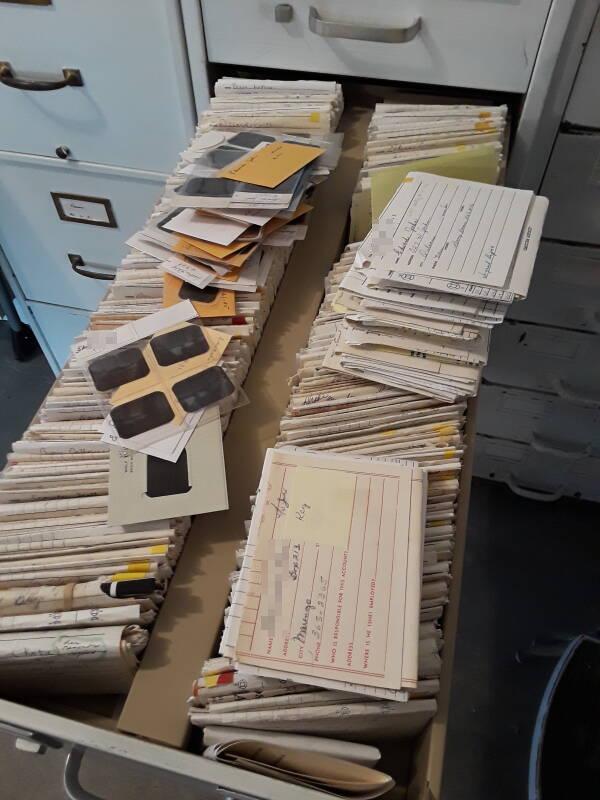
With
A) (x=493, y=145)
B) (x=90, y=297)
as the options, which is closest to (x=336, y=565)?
(x=493, y=145)

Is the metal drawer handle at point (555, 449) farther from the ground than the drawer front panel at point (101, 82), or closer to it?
closer to it

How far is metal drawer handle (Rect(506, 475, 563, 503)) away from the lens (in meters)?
1.54

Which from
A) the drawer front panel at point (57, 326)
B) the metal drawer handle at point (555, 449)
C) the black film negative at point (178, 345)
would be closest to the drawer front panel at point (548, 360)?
the metal drawer handle at point (555, 449)

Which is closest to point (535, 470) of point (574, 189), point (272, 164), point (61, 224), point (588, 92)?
→ point (574, 189)

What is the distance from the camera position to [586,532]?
1522mm

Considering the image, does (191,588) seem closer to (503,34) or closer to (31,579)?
(31,579)

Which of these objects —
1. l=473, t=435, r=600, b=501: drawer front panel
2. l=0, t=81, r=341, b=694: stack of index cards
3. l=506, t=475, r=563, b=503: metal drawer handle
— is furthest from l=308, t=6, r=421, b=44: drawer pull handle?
l=506, t=475, r=563, b=503: metal drawer handle

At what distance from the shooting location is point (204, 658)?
1.77 ft

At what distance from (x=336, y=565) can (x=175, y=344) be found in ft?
1.08

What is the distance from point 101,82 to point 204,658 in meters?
0.95

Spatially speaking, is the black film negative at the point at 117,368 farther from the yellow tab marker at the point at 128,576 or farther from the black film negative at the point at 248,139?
the black film negative at the point at 248,139

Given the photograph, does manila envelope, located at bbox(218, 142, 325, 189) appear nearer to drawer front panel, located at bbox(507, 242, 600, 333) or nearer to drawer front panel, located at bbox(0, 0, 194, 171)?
drawer front panel, located at bbox(0, 0, 194, 171)

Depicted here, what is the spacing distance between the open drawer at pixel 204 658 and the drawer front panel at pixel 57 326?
3.07 feet

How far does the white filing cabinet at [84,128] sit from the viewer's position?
3.13 feet
